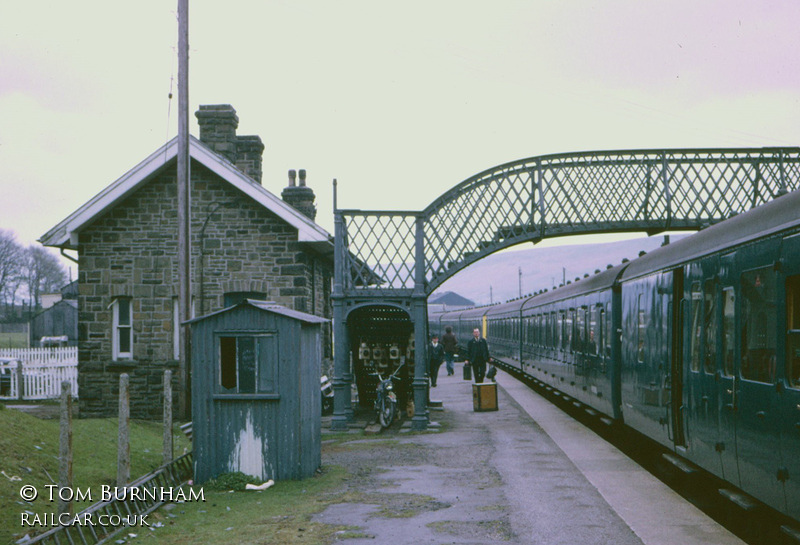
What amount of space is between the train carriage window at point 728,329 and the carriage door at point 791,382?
4.21ft

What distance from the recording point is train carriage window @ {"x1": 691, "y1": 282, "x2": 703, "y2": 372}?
8898mm

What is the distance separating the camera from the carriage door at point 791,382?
242 inches

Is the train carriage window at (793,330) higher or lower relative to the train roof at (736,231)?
lower

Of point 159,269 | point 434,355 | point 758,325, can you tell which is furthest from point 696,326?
point 434,355

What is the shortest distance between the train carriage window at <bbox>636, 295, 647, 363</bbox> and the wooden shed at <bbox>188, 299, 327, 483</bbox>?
14.7 ft

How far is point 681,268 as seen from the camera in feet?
32.3

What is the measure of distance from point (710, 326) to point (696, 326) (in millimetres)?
566

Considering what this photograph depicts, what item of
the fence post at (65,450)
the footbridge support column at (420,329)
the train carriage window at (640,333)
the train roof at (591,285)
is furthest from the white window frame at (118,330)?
the fence post at (65,450)

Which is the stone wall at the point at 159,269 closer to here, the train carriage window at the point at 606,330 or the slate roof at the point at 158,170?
the slate roof at the point at 158,170

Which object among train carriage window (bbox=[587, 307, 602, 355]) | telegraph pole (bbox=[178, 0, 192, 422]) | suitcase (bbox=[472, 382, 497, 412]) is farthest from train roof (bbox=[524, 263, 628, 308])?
telegraph pole (bbox=[178, 0, 192, 422])

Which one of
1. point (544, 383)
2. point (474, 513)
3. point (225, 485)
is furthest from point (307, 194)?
point (474, 513)

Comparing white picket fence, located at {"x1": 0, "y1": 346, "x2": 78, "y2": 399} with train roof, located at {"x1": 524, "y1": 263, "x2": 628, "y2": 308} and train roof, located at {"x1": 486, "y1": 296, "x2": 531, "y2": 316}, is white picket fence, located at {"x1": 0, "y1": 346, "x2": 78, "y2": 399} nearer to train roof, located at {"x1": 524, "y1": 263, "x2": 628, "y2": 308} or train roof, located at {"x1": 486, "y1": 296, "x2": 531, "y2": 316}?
train roof, located at {"x1": 524, "y1": 263, "x2": 628, "y2": 308}

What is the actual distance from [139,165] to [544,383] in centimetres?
1273

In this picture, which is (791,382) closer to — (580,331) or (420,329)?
(420,329)
